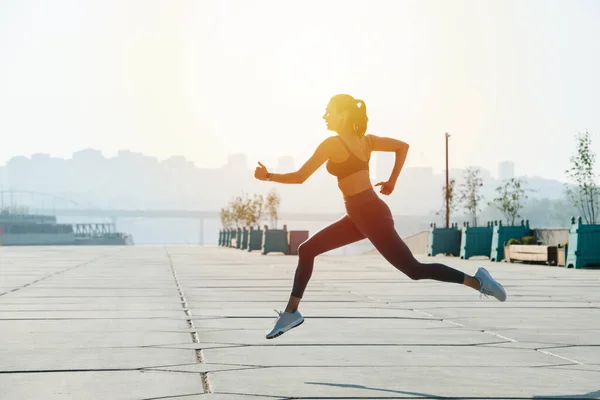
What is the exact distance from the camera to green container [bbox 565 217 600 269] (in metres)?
26.5

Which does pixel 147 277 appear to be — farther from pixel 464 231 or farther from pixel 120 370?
pixel 464 231

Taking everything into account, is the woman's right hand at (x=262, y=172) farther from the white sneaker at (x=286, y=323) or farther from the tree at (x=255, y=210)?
the tree at (x=255, y=210)

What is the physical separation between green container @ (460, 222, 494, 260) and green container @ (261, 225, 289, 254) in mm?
12003

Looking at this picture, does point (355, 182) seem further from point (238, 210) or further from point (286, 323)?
point (238, 210)

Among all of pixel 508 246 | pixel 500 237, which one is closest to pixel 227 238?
pixel 500 237

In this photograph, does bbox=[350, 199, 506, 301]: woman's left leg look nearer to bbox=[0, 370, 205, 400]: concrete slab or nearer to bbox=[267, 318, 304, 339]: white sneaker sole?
bbox=[267, 318, 304, 339]: white sneaker sole

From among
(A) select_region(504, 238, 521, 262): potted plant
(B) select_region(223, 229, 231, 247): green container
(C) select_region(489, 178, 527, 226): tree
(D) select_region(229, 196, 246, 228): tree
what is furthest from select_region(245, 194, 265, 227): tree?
(A) select_region(504, 238, 521, 262): potted plant

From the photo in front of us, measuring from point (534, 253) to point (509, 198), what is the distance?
24574 mm

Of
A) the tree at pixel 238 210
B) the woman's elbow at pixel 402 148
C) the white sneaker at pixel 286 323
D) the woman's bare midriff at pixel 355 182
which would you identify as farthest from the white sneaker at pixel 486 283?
the tree at pixel 238 210

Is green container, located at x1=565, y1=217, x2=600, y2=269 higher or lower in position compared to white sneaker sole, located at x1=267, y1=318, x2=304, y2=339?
higher

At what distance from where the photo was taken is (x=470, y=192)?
60.0 m

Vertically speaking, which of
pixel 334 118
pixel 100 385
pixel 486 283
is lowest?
pixel 100 385

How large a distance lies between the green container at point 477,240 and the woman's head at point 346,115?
29827 millimetres

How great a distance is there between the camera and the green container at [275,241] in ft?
155
